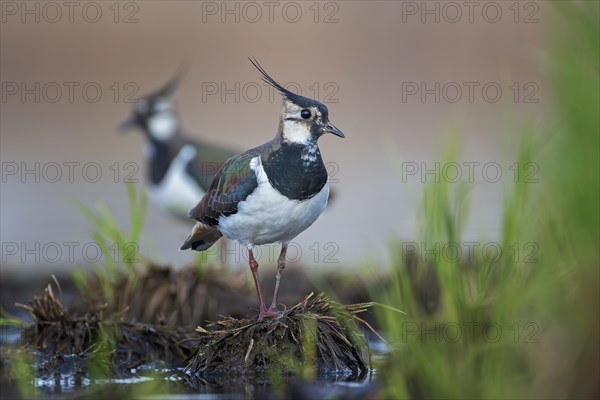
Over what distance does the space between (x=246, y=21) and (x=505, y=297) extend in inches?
428

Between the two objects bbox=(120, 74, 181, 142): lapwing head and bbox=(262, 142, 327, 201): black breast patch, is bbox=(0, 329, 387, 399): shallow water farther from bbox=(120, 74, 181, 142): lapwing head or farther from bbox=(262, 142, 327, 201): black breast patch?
bbox=(120, 74, 181, 142): lapwing head

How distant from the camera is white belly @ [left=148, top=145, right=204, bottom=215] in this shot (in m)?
9.91

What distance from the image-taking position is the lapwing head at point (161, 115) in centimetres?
1080

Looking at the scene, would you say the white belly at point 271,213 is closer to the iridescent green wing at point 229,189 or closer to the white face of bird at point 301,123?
the iridescent green wing at point 229,189

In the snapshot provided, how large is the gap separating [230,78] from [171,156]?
13.4 ft

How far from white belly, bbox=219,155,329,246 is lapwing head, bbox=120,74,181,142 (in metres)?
5.26

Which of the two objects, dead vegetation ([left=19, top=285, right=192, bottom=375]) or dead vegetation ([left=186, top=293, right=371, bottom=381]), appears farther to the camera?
dead vegetation ([left=19, top=285, right=192, bottom=375])

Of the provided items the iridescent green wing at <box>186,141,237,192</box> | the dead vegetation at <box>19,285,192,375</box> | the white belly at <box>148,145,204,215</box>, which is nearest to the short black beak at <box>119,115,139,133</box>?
the white belly at <box>148,145,204,215</box>

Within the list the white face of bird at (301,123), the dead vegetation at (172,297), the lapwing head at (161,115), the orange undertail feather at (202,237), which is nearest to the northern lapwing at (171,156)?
the lapwing head at (161,115)

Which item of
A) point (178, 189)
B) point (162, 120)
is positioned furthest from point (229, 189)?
point (162, 120)

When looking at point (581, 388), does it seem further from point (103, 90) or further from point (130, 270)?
point (103, 90)

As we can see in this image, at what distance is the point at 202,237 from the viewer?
6.14m

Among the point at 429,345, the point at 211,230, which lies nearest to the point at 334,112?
the point at 211,230

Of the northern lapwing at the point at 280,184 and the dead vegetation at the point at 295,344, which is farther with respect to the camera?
the northern lapwing at the point at 280,184
